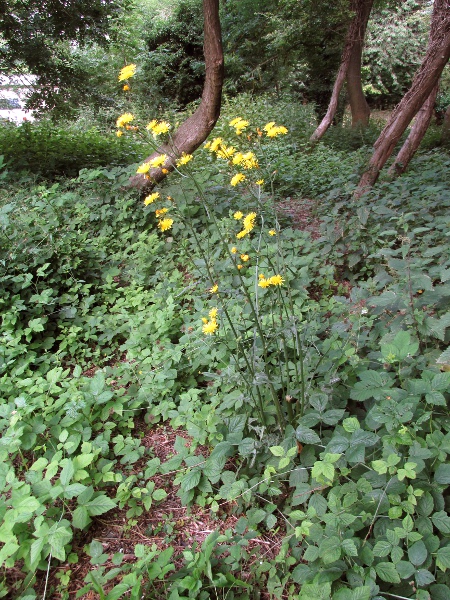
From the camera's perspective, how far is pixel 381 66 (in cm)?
1619

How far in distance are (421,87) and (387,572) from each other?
13.2ft

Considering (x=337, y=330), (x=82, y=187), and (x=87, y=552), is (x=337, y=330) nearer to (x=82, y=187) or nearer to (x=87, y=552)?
(x=87, y=552)

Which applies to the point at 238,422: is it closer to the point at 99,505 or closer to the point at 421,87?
the point at 99,505

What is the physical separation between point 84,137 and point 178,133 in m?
2.27

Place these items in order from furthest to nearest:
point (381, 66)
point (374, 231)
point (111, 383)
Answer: point (381, 66)
point (374, 231)
point (111, 383)

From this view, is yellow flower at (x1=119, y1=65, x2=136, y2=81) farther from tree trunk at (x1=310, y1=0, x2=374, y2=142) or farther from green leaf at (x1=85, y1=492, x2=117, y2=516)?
tree trunk at (x1=310, y1=0, x2=374, y2=142)

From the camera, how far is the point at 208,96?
402 cm

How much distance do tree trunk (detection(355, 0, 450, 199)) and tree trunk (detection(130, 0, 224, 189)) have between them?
1737 millimetres

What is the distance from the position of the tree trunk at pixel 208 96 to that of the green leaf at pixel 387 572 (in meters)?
3.14

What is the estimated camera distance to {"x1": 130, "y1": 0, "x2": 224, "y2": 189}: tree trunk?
3773 mm

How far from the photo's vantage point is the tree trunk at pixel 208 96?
3.77m

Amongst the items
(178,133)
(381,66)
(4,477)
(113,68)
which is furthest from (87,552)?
(381,66)

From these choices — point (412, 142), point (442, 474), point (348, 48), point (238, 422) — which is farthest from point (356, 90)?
point (442, 474)

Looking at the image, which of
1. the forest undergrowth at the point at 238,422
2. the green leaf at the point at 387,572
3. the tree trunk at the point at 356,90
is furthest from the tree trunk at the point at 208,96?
the tree trunk at the point at 356,90
